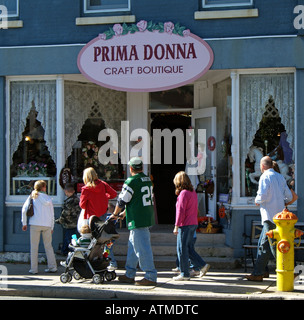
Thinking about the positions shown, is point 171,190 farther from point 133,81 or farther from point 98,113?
point 133,81

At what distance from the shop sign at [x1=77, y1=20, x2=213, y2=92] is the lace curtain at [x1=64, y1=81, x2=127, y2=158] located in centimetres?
90

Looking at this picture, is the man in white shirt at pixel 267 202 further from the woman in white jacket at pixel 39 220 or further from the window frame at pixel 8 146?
the window frame at pixel 8 146

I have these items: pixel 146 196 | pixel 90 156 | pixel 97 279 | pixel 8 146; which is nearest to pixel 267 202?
pixel 146 196

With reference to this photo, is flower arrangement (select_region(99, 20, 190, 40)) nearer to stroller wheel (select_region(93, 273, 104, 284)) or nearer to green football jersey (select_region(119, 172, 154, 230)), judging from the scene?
green football jersey (select_region(119, 172, 154, 230))

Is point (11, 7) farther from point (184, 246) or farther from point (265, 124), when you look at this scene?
point (184, 246)

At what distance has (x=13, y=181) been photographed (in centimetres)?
1366

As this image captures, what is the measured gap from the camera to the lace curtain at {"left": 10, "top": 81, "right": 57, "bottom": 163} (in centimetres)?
1355

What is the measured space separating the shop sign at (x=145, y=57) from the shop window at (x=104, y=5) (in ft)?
1.65

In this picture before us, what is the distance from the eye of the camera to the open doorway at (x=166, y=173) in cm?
1528

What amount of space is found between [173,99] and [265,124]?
8.73ft

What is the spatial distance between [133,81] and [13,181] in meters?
3.23

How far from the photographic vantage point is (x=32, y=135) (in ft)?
45.5

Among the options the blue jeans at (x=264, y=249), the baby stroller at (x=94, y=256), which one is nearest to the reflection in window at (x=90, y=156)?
the baby stroller at (x=94, y=256)

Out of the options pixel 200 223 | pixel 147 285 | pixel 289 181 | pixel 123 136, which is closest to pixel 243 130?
pixel 289 181
